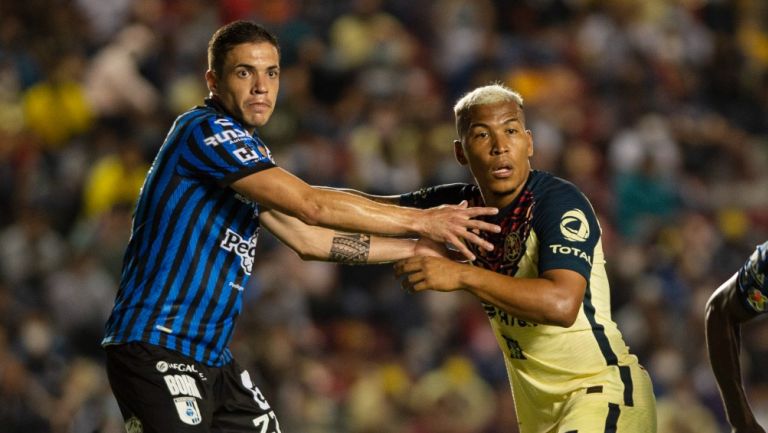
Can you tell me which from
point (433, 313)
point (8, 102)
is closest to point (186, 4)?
point (8, 102)

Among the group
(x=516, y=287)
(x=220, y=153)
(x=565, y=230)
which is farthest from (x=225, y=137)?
(x=565, y=230)

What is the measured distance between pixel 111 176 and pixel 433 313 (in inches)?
135

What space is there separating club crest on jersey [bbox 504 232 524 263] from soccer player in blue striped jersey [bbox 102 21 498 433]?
0.20m

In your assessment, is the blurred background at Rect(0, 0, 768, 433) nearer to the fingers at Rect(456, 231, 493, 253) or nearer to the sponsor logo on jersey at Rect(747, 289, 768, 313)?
the sponsor logo on jersey at Rect(747, 289, 768, 313)

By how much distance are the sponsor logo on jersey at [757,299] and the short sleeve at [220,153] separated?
231 cm

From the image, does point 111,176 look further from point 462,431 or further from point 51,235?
point 462,431

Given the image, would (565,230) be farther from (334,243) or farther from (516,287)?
(334,243)

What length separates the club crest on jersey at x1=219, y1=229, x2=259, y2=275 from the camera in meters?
5.14

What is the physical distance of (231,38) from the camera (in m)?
5.32

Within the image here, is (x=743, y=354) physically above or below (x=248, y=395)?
below

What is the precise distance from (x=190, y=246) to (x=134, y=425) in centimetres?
83

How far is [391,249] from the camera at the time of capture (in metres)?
5.69

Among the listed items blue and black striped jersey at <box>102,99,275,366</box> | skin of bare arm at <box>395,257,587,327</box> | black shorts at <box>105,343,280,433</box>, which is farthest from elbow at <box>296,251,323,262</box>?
skin of bare arm at <box>395,257,587,327</box>

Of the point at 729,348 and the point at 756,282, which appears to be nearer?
the point at 756,282
